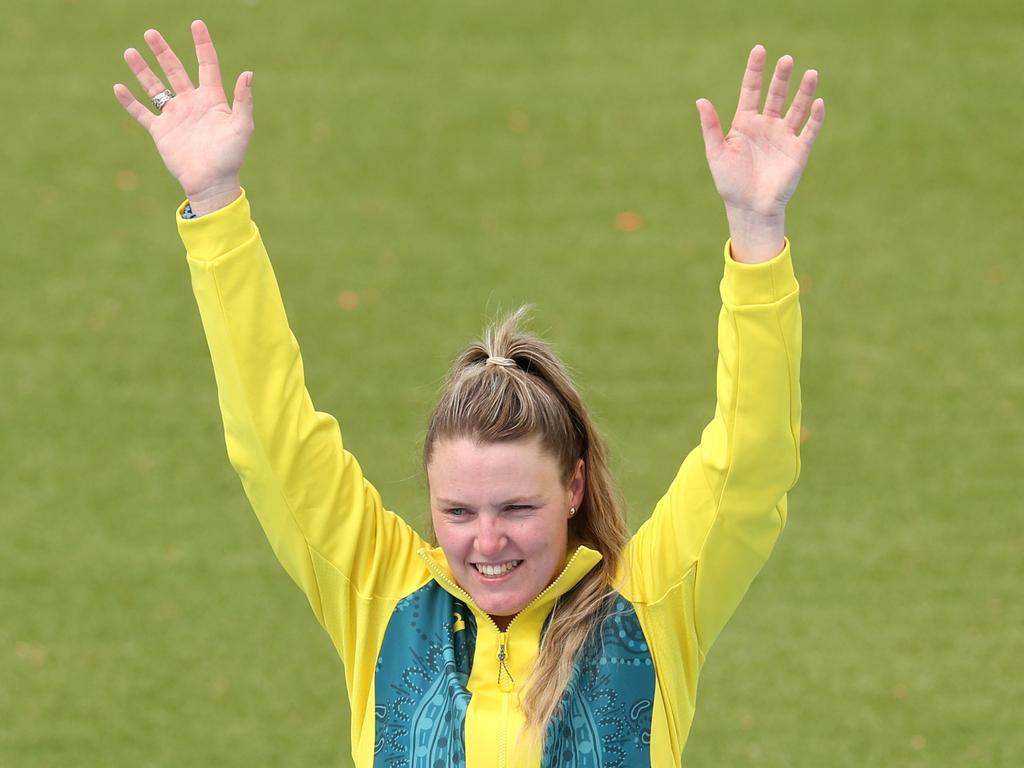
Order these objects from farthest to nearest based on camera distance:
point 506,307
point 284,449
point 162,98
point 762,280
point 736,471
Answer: point 506,307 < point 162,98 < point 284,449 < point 736,471 < point 762,280

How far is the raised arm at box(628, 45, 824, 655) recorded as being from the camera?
9.81 feet

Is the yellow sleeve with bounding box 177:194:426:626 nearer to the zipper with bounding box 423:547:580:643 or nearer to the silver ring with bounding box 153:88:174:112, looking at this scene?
the zipper with bounding box 423:547:580:643

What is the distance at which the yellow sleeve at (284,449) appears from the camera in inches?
123

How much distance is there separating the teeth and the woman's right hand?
827mm

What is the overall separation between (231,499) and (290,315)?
1.20 metres

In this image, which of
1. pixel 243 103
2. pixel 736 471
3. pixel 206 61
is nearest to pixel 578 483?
pixel 736 471

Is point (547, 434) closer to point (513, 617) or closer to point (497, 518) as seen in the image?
point (497, 518)

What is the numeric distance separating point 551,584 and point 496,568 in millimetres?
126

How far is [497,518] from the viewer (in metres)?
3.15

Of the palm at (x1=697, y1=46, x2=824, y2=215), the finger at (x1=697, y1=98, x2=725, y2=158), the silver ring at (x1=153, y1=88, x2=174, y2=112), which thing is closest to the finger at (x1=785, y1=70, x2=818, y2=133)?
the palm at (x1=697, y1=46, x2=824, y2=215)

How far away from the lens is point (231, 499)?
273 inches

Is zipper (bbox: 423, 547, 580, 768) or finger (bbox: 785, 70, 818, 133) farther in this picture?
zipper (bbox: 423, 547, 580, 768)

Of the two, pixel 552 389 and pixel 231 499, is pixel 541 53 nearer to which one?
pixel 231 499

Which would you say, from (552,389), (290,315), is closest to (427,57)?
(290,315)
